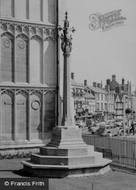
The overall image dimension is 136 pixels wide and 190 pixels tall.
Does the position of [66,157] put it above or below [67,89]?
below

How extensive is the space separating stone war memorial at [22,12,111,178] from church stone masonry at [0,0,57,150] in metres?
6.09

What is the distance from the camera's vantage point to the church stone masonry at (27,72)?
20.9 meters

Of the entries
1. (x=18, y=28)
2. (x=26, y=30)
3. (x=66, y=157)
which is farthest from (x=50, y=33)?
(x=66, y=157)

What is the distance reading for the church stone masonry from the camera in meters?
20.9

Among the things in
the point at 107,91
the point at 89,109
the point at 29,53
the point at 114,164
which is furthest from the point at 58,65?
the point at 107,91

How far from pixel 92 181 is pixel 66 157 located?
1529mm

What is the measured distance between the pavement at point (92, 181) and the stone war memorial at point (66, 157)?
37 centimetres

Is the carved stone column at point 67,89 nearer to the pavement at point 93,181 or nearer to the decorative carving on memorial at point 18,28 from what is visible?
the pavement at point 93,181

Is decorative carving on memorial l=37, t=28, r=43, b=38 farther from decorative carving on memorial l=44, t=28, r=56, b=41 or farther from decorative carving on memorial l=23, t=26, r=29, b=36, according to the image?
decorative carving on memorial l=23, t=26, r=29, b=36

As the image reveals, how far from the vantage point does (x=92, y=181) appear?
42.8ft

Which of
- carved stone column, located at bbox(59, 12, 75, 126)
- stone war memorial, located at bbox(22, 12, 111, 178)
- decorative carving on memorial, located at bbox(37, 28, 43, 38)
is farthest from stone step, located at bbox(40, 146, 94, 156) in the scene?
decorative carving on memorial, located at bbox(37, 28, 43, 38)

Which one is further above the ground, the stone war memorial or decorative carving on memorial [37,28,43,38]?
decorative carving on memorial [37,28,43,38]

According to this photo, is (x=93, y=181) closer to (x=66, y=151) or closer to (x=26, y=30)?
(x=66, y=151)

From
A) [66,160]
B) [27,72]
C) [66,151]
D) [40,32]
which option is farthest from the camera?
[40,32]
